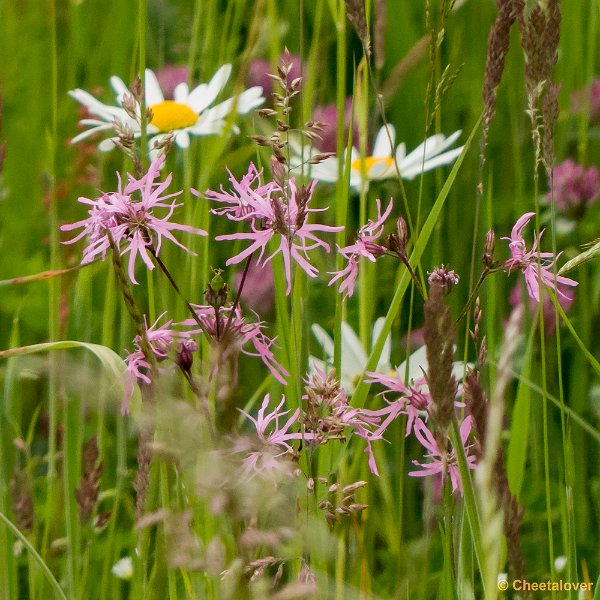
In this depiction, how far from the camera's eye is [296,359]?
588mm

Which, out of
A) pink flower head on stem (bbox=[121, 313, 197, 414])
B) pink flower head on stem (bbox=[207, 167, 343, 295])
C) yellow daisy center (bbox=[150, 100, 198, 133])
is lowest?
pink flower head on stem (bbox=[121, 313, 197, 414])

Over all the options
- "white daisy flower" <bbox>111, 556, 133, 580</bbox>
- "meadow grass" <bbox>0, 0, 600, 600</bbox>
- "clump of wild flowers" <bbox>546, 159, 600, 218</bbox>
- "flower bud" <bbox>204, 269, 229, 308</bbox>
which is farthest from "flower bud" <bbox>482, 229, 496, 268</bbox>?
"clump of wild flowers" <bbox>546, 159, 600, 218</bbox>

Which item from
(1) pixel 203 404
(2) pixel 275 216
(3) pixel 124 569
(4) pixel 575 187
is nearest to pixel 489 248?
(2) pixel 275 216

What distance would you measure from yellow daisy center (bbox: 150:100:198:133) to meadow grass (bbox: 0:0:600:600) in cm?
4

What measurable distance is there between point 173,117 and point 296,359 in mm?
771

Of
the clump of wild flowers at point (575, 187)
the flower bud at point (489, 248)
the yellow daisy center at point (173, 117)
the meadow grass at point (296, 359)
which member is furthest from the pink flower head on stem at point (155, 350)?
the clump of wild flowers at point (575, 187)

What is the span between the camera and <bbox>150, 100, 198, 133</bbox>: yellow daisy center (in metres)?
1.28

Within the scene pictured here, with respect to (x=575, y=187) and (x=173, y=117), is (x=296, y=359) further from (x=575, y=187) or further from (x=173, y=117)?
(x=575, y=187)

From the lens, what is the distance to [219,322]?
1.99ft

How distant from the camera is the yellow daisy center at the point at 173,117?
4.19 ft

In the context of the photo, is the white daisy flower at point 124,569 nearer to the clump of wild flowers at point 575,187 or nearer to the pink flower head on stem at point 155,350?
the pink flower head on stem at point 155,350

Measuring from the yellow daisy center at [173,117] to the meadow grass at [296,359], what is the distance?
1.6 inches

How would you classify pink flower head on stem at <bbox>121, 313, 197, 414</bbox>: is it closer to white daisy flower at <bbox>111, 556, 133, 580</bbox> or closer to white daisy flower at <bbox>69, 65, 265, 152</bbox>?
white daisy flower at <bbox>111, 556, 133, 580</bbox>

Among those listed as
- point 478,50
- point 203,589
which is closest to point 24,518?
point 203,589
